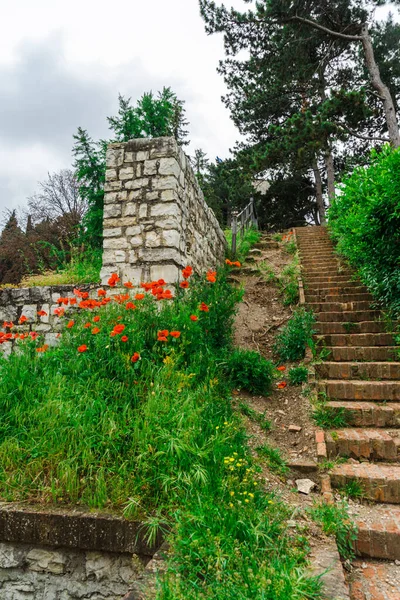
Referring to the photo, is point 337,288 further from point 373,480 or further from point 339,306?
point 373,480

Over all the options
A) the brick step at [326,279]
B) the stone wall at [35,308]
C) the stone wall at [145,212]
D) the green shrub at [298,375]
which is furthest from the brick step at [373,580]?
the brick step at [326,279]

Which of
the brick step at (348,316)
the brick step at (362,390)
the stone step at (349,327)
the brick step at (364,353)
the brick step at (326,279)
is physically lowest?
the brick step at (362,390)

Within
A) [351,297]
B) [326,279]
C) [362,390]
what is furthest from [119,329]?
[326,279]

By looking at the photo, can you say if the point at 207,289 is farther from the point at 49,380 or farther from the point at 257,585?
the point at 257,585

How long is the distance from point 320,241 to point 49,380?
8.64 meters

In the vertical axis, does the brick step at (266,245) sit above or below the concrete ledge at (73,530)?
above

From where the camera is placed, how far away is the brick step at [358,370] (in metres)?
4.20

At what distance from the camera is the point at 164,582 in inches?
61.4

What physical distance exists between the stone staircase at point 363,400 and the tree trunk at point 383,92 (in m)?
6.70

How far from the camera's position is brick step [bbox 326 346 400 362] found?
14.8 feet

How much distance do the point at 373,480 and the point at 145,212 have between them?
3.46 meters

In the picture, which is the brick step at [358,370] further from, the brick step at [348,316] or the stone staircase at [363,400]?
the brick step at [348,316]

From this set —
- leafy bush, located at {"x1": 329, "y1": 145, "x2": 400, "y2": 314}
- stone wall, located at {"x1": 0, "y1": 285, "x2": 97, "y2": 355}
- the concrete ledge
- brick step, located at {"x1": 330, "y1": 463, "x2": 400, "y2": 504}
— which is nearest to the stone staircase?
brick step, located at {"x1": 330, "y1": 463, "x2": 400, "y2": 504}

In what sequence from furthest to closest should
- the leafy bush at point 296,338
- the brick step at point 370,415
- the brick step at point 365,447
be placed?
the leafy bush at point 296,338, the brick step at point 370,415, the brick step at point 365,447
